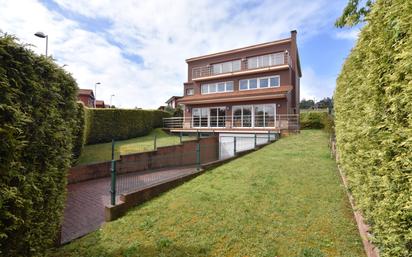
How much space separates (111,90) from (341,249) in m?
56.9

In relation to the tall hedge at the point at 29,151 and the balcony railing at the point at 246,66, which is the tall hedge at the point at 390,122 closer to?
the tall hedge at the point at 29,151

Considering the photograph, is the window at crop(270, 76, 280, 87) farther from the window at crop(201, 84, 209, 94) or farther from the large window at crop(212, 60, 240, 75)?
the window at crop(201, 84, 209, 94)

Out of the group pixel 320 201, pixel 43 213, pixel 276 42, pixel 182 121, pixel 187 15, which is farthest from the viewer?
pixel 182 121

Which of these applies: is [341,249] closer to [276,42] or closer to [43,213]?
[43,213]

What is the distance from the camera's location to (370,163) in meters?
3.06

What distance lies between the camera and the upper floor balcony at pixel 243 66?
22703 millimetres

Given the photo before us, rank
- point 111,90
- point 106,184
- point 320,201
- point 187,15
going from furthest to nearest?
point 111,90
point 187,15
point 106,184
point 320,201

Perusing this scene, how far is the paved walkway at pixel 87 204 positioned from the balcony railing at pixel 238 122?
1427cm

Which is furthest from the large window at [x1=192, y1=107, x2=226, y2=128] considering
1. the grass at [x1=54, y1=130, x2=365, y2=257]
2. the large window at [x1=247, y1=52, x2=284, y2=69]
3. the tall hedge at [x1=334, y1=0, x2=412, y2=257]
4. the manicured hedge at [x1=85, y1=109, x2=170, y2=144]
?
the tall hedge at [x1=334, y1=0, x2=412, y2=257]

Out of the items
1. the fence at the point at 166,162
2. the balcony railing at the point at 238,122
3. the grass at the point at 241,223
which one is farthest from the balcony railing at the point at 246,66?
the grass at the point at 241,223

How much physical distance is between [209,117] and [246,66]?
766cm

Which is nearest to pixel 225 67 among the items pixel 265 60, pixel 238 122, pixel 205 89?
pixel 205 89

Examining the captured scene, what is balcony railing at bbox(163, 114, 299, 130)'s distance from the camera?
19438 millimetres

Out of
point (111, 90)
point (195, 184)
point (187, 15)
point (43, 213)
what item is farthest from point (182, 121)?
point (111, 90)
